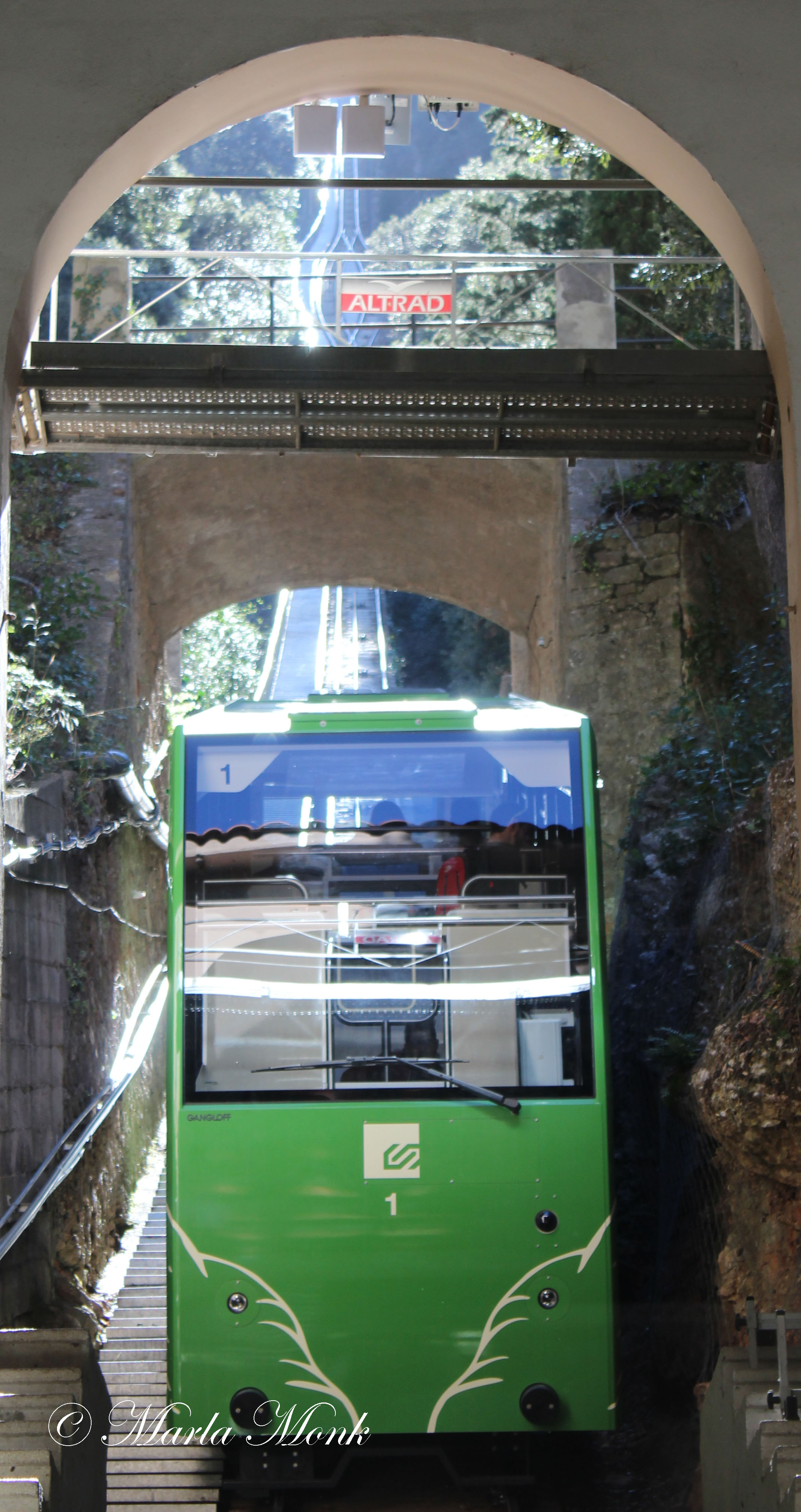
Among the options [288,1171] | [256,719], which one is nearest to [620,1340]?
[288,1171]

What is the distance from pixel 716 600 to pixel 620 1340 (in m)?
7.46

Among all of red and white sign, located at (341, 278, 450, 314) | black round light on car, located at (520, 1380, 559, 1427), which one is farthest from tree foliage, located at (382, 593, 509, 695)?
black round light on car, located at (520, 1380, 559, 1427)

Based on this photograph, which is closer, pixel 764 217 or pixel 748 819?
pixel 764 217

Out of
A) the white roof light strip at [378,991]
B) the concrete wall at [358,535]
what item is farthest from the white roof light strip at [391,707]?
the concrete wall at [358,535]

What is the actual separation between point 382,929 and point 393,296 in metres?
10.0

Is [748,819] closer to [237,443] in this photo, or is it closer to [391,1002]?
[391,1002]

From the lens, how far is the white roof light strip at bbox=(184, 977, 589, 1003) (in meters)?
7.05

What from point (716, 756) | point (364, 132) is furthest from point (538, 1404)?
point (364, 132)

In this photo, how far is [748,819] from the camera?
9711 mm

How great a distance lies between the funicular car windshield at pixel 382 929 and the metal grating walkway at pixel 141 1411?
82.8 inches

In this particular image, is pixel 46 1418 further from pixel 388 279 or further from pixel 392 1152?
pixel 388 279

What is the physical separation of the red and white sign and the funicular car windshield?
889 centimetres

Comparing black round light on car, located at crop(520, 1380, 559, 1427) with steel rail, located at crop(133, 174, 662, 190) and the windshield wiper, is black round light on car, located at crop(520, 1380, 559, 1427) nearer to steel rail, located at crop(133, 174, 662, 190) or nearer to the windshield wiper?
the windshield wiper

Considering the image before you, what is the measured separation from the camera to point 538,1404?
6.72m
